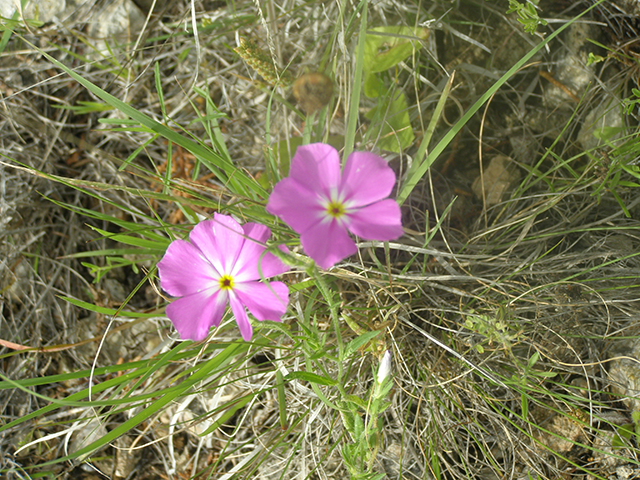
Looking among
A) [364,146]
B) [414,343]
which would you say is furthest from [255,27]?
[414,343]

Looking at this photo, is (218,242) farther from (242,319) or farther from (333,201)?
(333,201)

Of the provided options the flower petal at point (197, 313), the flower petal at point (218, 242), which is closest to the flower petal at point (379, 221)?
the flower petal at point (218, 242)

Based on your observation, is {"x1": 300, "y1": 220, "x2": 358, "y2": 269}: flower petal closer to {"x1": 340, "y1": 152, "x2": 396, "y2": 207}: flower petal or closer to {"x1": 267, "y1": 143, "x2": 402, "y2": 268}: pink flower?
{"x1": 267, "y1": 143, "x2": 402, "y2": 268}: pink flower

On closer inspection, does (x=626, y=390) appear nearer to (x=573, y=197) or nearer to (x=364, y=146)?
(x=573, y=197)

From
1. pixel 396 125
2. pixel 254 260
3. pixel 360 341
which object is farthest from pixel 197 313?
pixel 396 125

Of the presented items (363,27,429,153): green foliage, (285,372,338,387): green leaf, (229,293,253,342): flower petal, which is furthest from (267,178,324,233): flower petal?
(363,27,429,153): green foliage

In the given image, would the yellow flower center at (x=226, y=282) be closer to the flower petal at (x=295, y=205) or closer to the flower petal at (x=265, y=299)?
the flower petal at (x=265, y=299)
